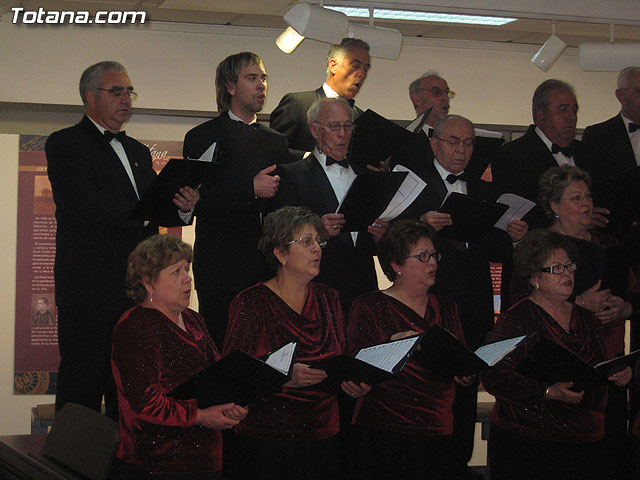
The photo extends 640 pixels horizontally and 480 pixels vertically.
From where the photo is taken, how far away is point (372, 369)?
283 cm

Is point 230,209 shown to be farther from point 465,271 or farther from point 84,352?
point 465,271

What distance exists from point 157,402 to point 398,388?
994mm

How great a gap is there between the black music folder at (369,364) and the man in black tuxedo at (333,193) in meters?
0.64

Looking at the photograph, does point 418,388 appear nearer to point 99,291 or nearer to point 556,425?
point 556,425

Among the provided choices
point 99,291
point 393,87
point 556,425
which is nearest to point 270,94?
point 393,87

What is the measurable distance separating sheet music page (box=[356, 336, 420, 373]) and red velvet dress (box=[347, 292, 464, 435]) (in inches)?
12.7

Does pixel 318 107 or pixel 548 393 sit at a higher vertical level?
pixel 318 107

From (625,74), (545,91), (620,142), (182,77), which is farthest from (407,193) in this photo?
(182,77)

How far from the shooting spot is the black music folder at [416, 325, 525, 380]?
9.45 feet

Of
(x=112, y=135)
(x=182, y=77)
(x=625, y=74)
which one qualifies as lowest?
(x=112, y=135)

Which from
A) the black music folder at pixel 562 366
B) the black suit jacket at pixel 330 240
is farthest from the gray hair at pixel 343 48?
the black music folder at pixel 562 366

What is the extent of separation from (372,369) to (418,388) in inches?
18.4

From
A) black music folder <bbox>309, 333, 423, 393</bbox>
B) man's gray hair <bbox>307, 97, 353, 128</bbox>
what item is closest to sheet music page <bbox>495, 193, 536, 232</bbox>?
man's gray hair <bbox>307, 97, 353, 128</bbox>

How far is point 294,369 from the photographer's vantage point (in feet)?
9.73
